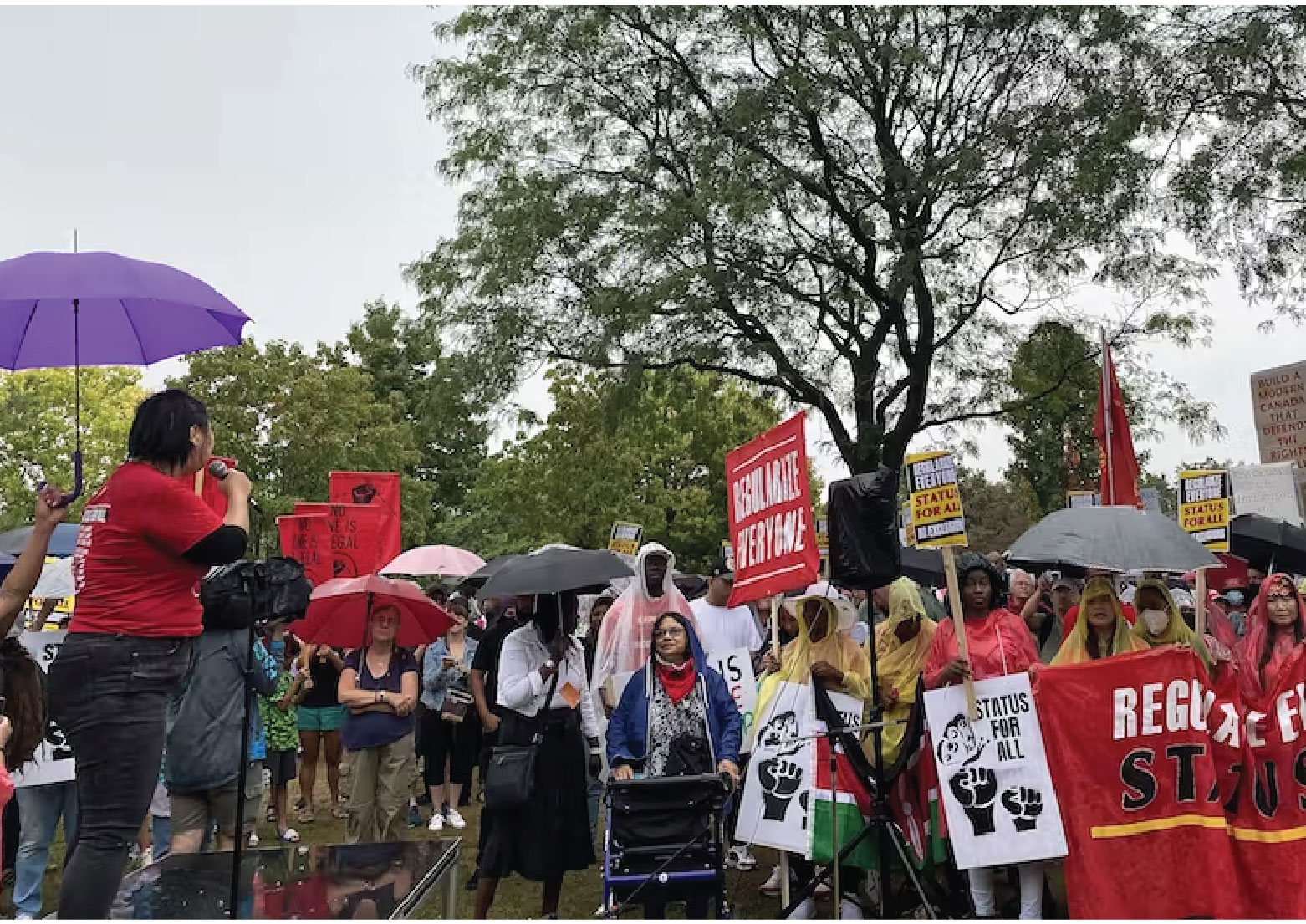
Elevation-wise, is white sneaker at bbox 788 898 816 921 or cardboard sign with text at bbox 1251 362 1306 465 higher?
cardboard sign with text at bbox 1251 362 1306 465

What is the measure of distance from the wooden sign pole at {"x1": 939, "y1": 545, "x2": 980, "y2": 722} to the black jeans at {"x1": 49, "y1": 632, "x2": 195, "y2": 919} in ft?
11.6

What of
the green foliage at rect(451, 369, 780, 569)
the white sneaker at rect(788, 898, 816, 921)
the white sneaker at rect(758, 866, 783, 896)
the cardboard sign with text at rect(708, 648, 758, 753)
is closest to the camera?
the white sneaker at rect(788, 898, 816, 921)

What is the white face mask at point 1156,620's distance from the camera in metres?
5.80

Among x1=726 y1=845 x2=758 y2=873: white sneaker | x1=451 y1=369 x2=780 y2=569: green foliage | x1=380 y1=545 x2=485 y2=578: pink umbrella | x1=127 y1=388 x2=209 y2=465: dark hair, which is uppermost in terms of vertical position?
x1=451 y1=369 x2=780 y2=569: green foliage

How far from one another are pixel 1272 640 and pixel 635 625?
3830 millimetres

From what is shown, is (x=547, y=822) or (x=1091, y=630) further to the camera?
(x=1091, y=630)

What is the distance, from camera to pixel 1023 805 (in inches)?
218

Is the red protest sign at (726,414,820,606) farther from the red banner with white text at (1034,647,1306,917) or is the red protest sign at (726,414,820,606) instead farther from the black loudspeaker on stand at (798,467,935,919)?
the red banner with white text at (1034,647,1306,917)

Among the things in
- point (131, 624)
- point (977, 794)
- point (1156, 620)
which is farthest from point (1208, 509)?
point (131, 624)

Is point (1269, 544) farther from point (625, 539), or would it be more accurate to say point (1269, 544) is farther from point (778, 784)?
point (625, 539)

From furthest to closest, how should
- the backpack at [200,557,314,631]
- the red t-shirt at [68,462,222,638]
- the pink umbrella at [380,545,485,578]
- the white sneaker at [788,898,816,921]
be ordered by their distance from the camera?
the pink umbrella at [380,545,485,578] → the white sneaker at [788,898,816,921] → the backpack at [200,557,314,631] → the red t-shirt at [68,462,222,638]

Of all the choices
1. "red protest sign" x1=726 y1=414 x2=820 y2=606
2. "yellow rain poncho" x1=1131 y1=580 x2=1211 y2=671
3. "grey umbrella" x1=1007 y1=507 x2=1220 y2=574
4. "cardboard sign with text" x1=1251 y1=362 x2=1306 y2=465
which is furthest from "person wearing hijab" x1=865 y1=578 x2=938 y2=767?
"cardboard sign with text" x1=1251 y1=362 x2=1306 y2=465

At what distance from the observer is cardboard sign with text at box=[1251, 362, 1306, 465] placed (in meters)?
12.4

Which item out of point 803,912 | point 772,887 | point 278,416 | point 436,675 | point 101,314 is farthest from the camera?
point 278,416
